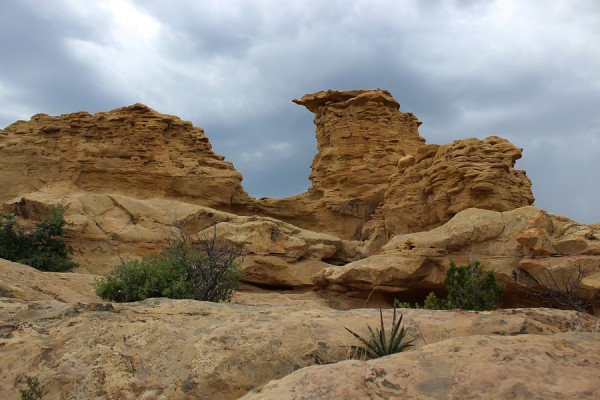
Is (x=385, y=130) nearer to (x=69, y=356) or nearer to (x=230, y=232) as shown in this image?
(x=230, y=232)

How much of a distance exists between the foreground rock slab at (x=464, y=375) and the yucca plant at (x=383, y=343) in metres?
0.92

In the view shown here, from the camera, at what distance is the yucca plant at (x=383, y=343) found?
599 cm

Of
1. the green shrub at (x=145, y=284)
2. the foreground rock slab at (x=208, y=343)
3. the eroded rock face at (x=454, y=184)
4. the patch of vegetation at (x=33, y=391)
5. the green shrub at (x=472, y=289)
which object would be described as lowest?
the patch of vegetation at (x=33, y=391)

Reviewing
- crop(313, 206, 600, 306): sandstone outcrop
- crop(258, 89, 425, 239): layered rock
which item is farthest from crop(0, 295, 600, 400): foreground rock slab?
crop(258, 89, 425, 239): layered rock

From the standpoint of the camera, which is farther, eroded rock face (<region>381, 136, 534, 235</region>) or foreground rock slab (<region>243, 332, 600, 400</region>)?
eroded rock face (<region>381, 136, 534, 235</region>)

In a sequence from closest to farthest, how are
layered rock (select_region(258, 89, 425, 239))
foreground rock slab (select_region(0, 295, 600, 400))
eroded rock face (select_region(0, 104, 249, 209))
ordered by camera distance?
foreground rock slab (select_region(0, 295, 600, 400)), eroded rock face (select_region(0, 104, 249, 209)), layered rock (select_region(258, 89, 425, 239))

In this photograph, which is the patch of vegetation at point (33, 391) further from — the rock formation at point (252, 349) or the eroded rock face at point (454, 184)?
the eroded rock face at point (454, 184)

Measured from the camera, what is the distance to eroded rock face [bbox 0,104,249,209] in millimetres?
30469

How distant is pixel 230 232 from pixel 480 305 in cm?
1260

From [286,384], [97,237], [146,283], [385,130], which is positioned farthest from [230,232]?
[286,384]

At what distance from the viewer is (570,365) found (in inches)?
181

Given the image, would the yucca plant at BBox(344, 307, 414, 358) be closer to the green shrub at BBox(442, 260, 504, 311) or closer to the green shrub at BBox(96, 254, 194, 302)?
the green shrub at BBox(96, 254, 194, 302)

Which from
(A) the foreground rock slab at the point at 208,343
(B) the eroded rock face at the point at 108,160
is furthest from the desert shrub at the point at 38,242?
(A) the foreground rock slab at the point at 208,343

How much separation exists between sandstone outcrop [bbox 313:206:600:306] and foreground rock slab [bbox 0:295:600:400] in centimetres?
1115
